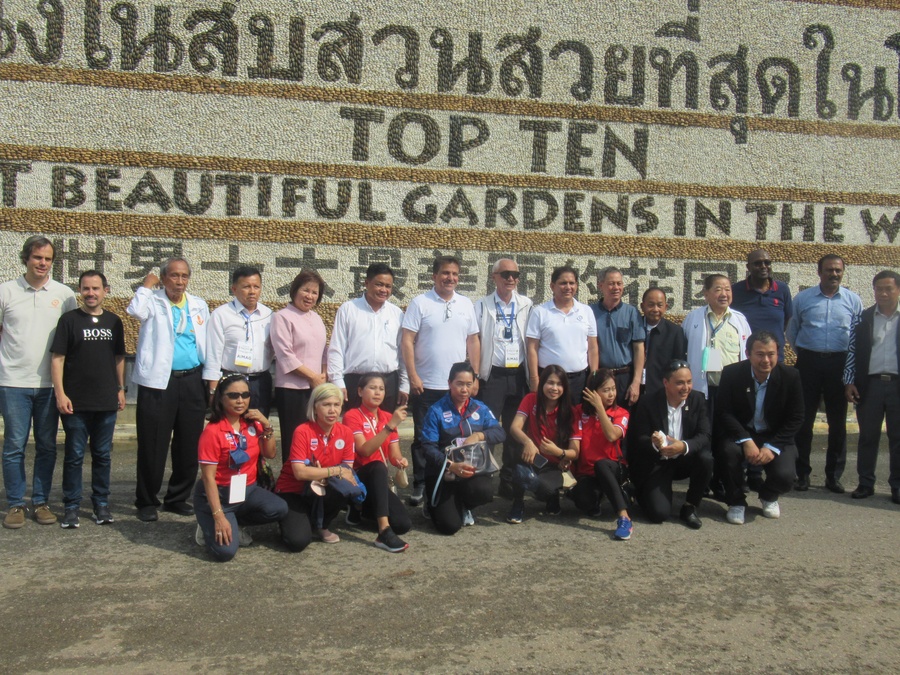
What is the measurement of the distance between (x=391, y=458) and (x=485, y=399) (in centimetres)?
113

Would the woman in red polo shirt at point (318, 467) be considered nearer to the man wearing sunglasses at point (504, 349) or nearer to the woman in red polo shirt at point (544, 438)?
the woman in red polo shirt at point (544, 438)

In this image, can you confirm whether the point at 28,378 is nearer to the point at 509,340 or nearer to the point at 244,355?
the point at 244,355

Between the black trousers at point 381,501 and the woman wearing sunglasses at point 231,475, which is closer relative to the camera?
the woman wearing sunglasses at point 231,475

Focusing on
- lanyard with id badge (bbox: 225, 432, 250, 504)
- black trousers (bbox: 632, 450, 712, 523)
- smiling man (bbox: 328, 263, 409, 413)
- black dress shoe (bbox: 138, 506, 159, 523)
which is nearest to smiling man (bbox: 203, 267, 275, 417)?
smiling man (bbox: 328, 263, 409, 413)

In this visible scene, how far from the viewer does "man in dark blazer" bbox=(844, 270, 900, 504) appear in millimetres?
6445

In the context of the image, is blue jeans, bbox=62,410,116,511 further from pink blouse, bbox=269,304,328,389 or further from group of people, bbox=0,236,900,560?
pink blouse, bbox=269,304,328,389

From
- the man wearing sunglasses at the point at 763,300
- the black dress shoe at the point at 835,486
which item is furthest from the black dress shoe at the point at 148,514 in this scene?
the black dress shoe at the point at 835,486

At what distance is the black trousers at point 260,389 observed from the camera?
18.5ft

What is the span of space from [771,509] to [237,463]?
3657 mm

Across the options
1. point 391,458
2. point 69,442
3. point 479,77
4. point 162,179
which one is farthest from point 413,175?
point 69,442

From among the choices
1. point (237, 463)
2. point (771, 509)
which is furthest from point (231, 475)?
point (771, 509)

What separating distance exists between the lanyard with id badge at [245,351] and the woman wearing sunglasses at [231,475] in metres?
0.61

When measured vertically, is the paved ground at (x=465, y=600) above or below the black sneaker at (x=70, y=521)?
below

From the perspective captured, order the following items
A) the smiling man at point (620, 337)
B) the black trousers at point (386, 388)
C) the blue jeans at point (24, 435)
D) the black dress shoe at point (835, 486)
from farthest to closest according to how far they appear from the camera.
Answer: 1. the black dress shoe at point (835, 486)
2. the smiling man at point (620, 337)
3. the black trousers at point (386, 388)
4. the blue jeans at point (24, 435)
